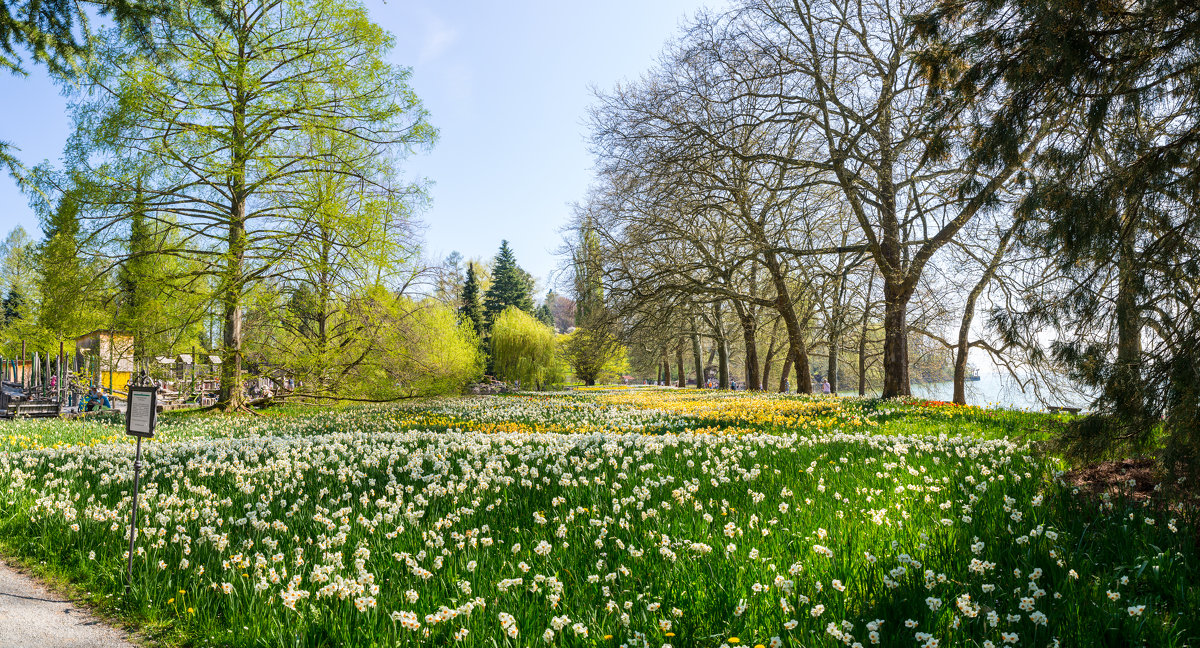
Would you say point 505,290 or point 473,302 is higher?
point 505,290

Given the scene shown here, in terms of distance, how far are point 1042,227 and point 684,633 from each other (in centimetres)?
417

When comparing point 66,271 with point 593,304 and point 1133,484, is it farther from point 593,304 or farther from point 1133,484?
point 1133,484

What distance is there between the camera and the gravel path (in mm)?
3059

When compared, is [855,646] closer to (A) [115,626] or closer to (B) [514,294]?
(A) [115,626]

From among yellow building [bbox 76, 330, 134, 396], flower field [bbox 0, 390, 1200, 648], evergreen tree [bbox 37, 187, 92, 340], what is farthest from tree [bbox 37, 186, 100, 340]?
flower field [bbox 0, 390, 1200, 648]

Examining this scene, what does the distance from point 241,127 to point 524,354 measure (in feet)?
83.4

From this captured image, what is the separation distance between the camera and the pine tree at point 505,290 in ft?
183

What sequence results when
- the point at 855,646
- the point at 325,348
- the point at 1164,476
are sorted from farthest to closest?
the point at 325,348 < the point at 1164,476 < the point at 855,646

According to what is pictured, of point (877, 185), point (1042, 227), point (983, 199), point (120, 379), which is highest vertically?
point (877, 185)

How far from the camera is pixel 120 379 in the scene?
37.3 m

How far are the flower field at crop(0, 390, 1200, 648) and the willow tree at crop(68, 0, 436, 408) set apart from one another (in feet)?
31.1

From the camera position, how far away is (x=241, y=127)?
14.4 meters

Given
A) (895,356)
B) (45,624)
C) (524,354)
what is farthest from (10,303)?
(895,356)

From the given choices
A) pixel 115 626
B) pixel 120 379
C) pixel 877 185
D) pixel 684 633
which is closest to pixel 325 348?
pixel 115 626
